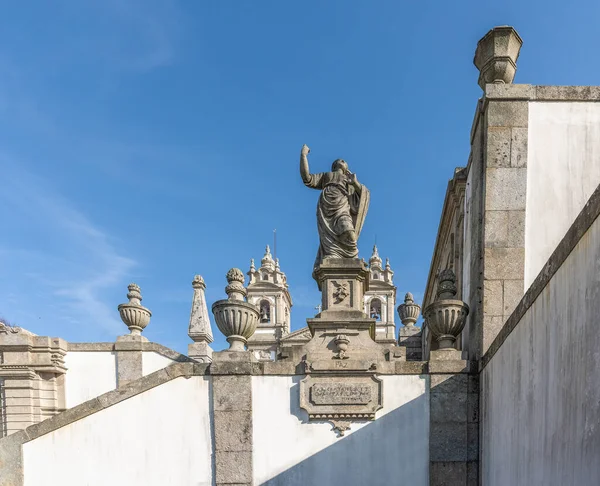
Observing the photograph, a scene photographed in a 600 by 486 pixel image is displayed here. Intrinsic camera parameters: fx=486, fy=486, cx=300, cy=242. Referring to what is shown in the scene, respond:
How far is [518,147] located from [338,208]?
284cm

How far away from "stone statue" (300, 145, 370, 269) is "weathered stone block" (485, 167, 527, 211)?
1940 mm

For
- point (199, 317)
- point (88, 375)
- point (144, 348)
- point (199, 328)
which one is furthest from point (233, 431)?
point (199, 317)

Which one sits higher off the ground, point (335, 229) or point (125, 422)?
point (335, 229)

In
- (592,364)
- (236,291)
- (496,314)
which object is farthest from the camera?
(236,291)

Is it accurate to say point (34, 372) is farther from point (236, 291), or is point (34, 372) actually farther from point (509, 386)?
point (509, 386)

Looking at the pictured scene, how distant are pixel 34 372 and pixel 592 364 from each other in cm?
1204

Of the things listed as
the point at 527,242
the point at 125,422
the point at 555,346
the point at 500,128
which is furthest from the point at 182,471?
the point at 500,128

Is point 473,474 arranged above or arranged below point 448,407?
below

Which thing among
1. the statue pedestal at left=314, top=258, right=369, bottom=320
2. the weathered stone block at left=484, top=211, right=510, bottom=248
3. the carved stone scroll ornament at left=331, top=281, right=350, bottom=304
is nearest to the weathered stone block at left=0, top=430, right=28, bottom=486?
the statue pedestal at left=314, top=258, right=369, bottom=320

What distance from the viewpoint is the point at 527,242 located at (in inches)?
279

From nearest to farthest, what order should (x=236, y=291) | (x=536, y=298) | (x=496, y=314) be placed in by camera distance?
(x=536, y=298), (x=496, y=314), (x=236, y=291)

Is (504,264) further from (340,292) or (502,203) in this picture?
(340,292)

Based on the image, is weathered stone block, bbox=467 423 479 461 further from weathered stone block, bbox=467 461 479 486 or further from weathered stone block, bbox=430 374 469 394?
weathered stone block, bbox=430 374 469 394

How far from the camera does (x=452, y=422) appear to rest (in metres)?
7.12
